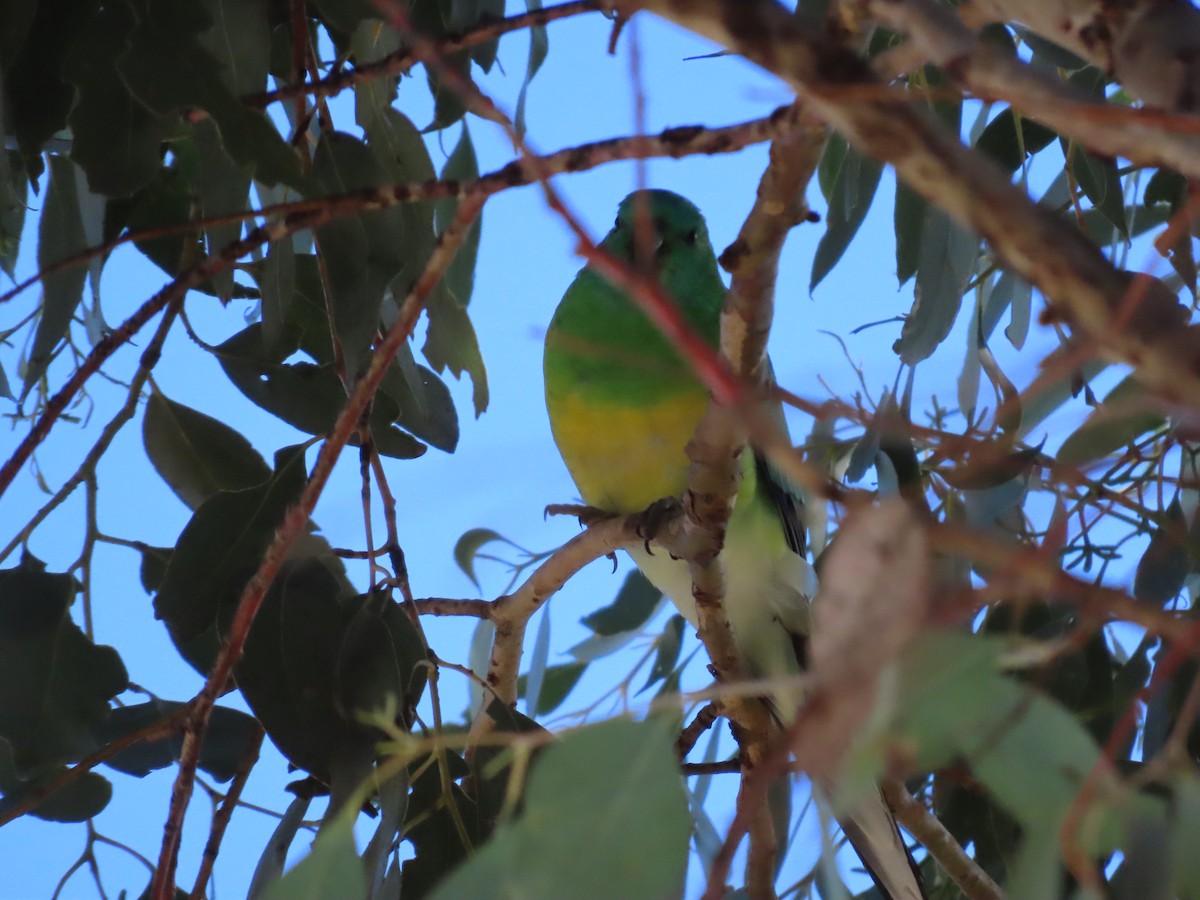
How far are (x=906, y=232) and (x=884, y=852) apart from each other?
776 millimetres

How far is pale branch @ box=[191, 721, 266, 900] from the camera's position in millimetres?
1037

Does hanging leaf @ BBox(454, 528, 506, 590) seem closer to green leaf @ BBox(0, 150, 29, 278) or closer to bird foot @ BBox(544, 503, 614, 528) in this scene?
bird foot @ BBox(544, 503, 614, 528)

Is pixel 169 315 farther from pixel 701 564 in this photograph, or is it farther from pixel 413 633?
pixel 701 564

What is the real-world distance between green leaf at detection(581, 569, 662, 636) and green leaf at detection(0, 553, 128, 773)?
106cm

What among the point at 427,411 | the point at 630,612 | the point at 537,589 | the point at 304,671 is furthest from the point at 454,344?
the point at 630,612

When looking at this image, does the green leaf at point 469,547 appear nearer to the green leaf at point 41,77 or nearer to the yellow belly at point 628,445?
the yellow belly at point 628,445

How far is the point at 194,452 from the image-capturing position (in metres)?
1.54

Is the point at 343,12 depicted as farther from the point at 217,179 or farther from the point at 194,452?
the point at 194,452

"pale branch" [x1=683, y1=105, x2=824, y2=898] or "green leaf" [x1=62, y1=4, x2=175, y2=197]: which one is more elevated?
"green leaf" [x1=62, y1=4, x2=175, y2=197]

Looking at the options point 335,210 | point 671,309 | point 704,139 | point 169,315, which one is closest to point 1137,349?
point 671,309

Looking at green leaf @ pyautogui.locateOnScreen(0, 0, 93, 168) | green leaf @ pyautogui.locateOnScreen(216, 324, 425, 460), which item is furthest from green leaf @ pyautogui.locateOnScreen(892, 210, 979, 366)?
green leaf @ pyautogui.locateOnScreen(0, 0, 93, 168)

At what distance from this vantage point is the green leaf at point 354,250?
3.75 ft

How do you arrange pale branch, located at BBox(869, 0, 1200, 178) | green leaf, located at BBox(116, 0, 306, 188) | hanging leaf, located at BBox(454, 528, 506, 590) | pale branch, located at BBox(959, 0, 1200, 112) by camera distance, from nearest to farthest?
pale branch, located at BBox(869, 0, 1200, 178) → pale branch, located at BBox(959, 0, 1200, 112) → green leaf, located at BBox(116, 0, 306, 188) → hanging leaf, located at BBox(454, 528, 506, 590)

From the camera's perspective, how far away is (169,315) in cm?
129
